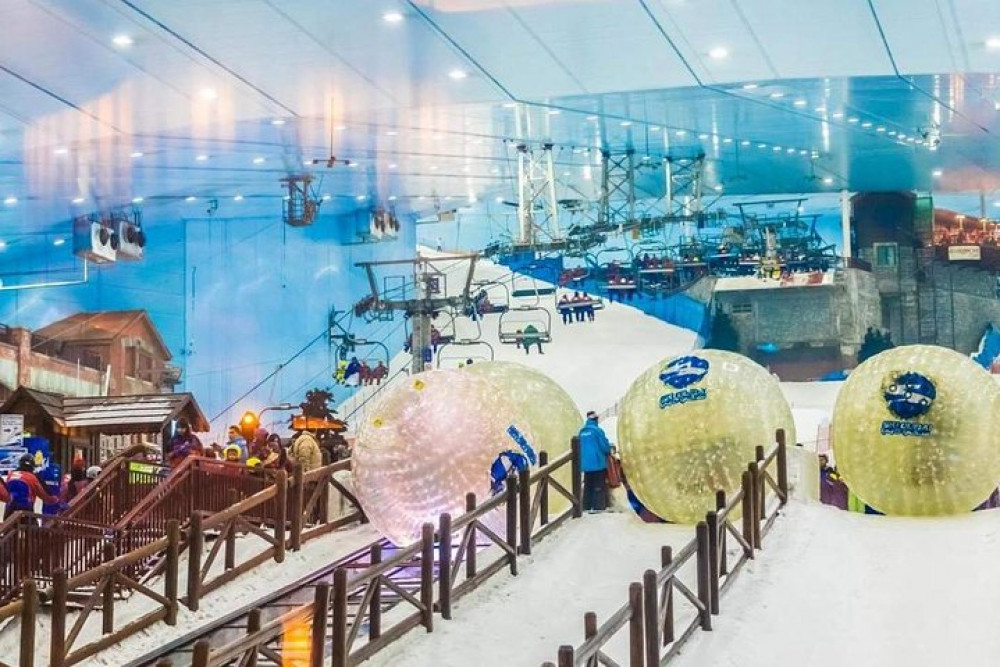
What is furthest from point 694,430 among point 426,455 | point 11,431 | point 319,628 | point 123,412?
point 11,431

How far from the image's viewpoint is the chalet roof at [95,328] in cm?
2302

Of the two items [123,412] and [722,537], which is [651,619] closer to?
[722,537]

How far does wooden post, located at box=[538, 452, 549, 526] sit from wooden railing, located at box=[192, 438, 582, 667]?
1 centimetres

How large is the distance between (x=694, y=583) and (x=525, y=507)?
143cm

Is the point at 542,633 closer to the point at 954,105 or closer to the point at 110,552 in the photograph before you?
the point at 110,552

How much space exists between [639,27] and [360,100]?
3.97 metres

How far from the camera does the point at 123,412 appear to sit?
1703cm

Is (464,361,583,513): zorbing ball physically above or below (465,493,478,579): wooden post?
above

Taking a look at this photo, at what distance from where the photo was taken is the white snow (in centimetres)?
730

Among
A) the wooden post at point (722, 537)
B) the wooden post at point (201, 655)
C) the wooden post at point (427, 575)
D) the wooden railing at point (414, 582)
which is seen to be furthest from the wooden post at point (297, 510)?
the wooden post at point (201, 655)

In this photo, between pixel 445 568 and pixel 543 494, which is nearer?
pixel 445 568

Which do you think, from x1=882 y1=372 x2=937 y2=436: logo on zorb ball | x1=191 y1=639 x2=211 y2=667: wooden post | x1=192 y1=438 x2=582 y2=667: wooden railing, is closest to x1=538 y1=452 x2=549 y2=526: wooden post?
x1=192 y1=438 x2=582 y2=667: wooden railing

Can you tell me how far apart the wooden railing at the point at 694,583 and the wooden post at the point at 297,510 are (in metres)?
4.17

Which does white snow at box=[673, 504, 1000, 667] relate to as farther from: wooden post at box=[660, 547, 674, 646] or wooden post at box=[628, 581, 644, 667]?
wooden post at box=[628, 581, 644, 667]
